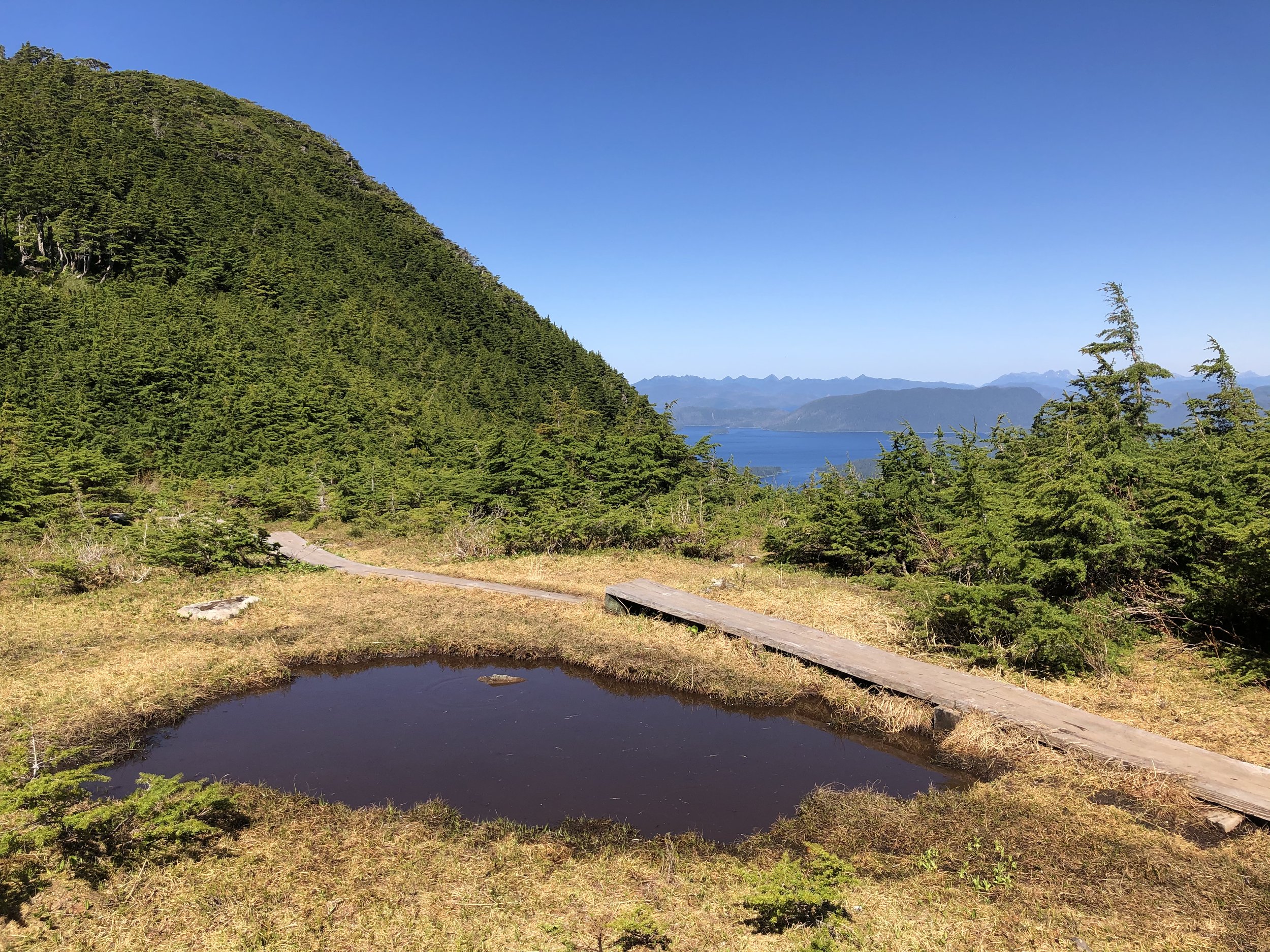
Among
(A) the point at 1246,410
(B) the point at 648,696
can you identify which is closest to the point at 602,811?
(B) the point at 648,696

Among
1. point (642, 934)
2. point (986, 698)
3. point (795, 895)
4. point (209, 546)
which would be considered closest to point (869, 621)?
point (986, 698)

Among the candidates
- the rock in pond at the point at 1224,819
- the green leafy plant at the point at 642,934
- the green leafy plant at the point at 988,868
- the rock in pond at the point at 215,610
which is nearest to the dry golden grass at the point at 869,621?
the rock in pond at the point at 1224,819

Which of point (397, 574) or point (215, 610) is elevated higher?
point (215, 610)

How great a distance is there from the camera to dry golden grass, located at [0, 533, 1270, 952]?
5051 millimetres

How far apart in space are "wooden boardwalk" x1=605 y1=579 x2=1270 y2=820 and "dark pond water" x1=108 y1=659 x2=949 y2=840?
1.25 metres

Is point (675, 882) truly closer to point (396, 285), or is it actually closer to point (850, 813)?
point (850, 813)

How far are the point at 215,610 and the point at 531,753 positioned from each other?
8175 mm

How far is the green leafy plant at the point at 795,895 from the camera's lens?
194 inches

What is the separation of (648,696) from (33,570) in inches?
540

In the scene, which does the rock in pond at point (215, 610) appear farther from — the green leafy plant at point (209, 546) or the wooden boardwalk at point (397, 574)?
the wooden boardwalk at point (397, 574)

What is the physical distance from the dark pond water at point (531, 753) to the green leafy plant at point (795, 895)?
1.41 meters

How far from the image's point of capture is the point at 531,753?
28.3ft

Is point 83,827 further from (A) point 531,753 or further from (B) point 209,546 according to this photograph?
(B) point 209,546

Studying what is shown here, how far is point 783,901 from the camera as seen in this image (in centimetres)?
490
